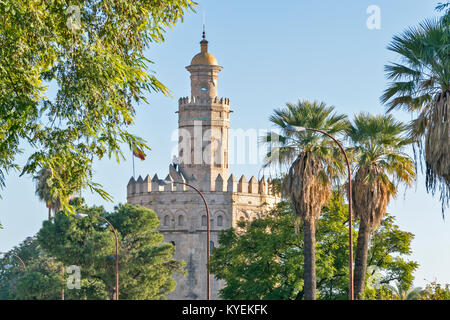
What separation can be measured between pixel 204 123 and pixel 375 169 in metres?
76.6

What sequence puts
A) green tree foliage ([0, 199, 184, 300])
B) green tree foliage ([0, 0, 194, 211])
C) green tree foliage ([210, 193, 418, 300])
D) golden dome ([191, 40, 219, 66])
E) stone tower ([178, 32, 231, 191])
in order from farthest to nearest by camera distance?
1. golden dome ([191, 40, 219, 66])
2. stone tower ([178, 32, 231, 191])
3. green tree foliage ([0, 199, 184, 300])
4. green tree foliage ([210, 193, 418, 300])
5. green tree foliage ([0, 0, 194, 211])

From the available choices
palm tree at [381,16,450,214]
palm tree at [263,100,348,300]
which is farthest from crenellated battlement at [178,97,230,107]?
palm tree at [381,16,450,214]

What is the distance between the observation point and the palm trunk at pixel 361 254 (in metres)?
40.8

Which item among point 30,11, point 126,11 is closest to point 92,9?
point 126,11

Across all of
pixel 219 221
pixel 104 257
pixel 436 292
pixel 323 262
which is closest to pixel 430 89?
pixel 436 292

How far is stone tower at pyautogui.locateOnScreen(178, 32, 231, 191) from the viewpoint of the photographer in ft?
378

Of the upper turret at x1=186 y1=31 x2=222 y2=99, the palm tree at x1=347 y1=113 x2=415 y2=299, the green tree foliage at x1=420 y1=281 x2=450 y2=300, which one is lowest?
the green tree foliage at x1=420 y1=281 x2=450 y2=300

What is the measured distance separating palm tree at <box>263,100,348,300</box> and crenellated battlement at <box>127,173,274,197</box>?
226 ft

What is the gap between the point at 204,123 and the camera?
116062 mm

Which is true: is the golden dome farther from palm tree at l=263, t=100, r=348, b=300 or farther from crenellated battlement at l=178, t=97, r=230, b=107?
palm tree at l=263, t=100, r=348, b=300
